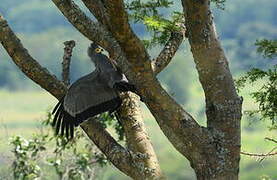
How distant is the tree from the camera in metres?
4.86

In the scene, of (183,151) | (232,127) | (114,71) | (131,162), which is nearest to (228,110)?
(232,127)

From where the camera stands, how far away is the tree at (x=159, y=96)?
15.9 ft

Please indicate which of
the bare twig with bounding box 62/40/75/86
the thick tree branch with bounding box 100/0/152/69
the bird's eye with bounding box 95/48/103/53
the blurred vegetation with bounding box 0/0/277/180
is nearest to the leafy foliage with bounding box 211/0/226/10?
the bird's eye with bounding box 95/48/103/53

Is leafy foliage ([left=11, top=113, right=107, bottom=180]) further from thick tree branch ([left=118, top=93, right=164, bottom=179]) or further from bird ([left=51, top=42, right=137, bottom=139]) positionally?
thick tree branch ([left=118, top=93, right=164, bottom=179])

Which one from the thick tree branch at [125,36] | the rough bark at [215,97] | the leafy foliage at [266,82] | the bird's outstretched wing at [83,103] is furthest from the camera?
the leafy foliage at [266,82]

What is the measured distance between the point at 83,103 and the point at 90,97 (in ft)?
0.34

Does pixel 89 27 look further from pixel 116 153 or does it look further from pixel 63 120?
pixel 116 153

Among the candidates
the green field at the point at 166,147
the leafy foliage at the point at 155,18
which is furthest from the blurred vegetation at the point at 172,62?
the leafy foliage at the point at 155,18

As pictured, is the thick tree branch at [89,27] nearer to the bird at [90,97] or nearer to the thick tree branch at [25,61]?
the bird at [90,97]

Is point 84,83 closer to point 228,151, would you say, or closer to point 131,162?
point 131,162

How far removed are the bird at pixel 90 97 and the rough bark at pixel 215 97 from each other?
28.2 inches

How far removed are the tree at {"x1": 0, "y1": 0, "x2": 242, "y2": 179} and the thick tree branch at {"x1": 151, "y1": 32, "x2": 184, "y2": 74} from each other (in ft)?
1.56

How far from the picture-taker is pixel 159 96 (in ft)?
16.2

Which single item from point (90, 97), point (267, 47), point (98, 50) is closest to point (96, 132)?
point (90, 97)
